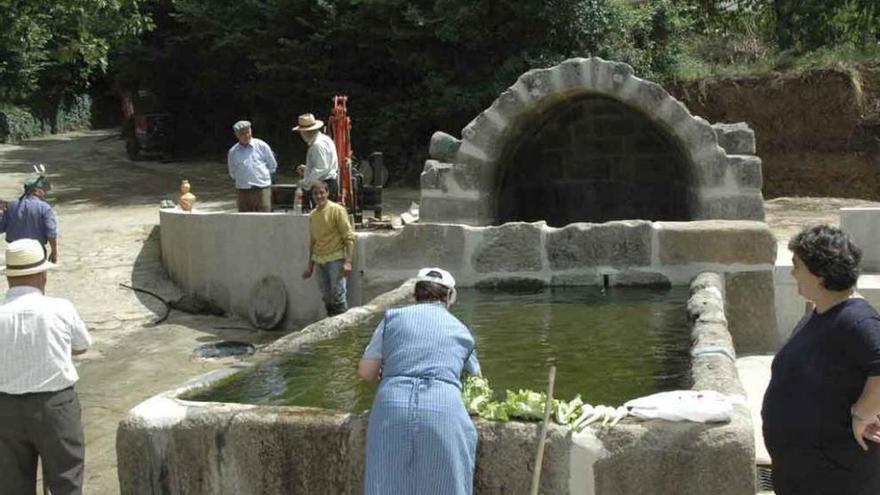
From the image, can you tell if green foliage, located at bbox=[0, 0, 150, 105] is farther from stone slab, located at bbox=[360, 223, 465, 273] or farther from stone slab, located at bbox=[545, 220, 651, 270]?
stone slab, located at bbox=[545, 220, 651, 270]

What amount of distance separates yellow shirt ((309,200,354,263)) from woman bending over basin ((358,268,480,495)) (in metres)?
5.12

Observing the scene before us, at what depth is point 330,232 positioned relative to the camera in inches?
353

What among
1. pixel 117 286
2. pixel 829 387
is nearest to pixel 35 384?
pixel 829 387

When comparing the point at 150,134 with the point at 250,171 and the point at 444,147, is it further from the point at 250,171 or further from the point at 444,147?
the point at 444,147

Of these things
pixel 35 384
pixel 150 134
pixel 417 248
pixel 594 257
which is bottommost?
pixel 35 384

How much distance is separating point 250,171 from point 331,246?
9.39 feet

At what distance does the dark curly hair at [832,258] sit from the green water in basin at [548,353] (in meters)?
Answer: 1.80

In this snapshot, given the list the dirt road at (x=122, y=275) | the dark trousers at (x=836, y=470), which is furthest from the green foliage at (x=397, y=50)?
the dark trousers at (x=836, y=470)

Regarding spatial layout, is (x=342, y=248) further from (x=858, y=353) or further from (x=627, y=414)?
(x=858, y=353)

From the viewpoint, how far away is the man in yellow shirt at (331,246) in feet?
29.2

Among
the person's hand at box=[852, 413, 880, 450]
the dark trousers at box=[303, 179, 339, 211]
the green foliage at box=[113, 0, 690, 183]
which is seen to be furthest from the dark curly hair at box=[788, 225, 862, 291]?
the green foliage at box=[113, 0, 690, 183]

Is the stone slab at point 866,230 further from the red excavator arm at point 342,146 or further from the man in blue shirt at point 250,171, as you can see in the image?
the man in blue shirt at point 250,171

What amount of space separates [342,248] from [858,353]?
20.8 feet

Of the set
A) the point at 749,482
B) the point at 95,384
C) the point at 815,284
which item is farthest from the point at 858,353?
the point at 95,384
